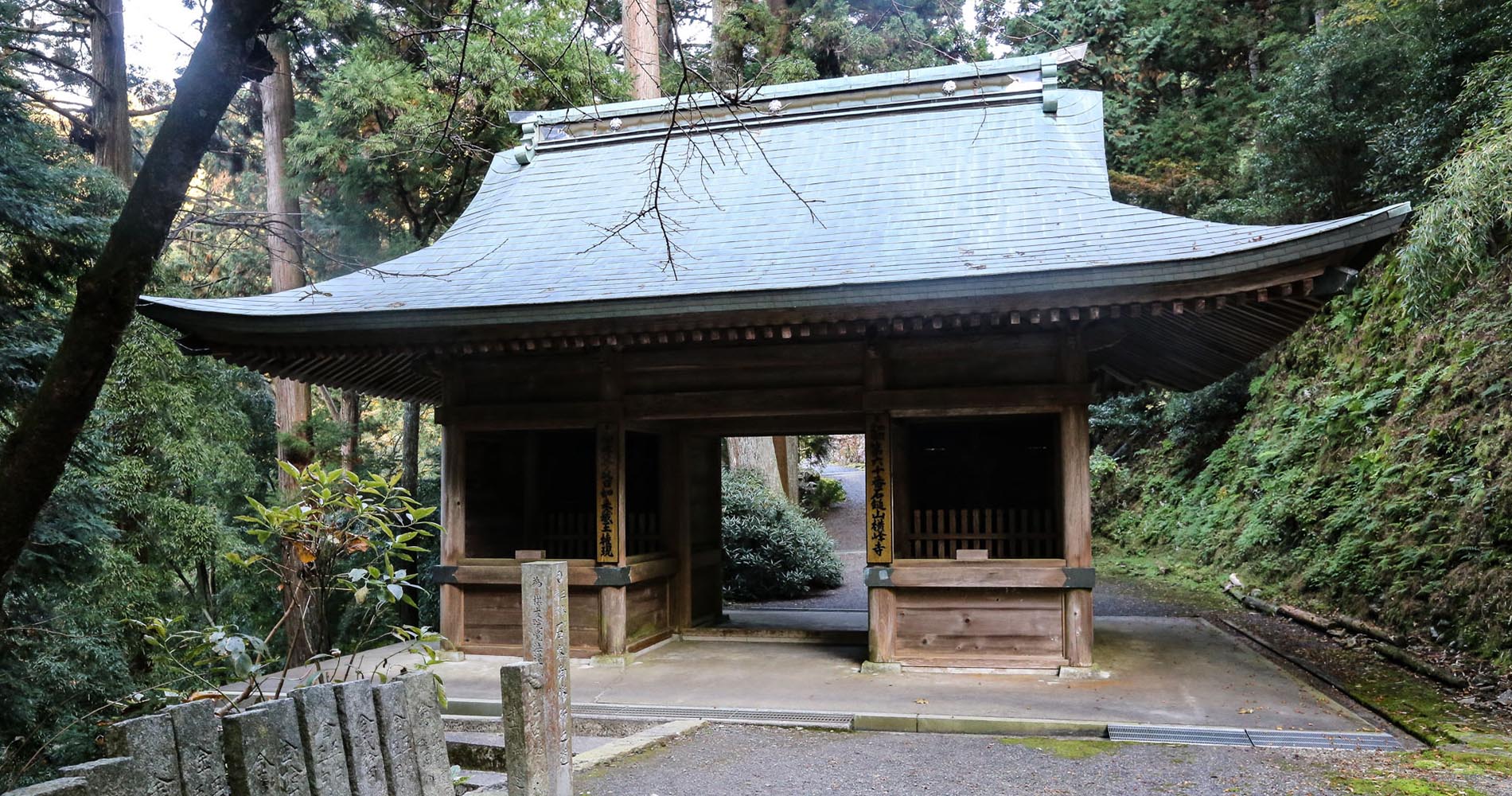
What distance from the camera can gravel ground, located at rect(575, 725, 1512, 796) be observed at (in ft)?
15.8

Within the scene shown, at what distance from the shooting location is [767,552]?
14.2m

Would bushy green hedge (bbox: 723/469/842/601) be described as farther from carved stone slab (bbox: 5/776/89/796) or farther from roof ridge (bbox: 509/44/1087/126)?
carved stone slab (bbox: 5/776/89/796)

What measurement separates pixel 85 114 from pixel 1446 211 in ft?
46.3

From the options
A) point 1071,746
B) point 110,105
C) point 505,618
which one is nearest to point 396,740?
point 1071,746

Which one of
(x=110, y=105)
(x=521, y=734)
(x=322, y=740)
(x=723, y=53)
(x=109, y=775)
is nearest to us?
(x=109, y=775)

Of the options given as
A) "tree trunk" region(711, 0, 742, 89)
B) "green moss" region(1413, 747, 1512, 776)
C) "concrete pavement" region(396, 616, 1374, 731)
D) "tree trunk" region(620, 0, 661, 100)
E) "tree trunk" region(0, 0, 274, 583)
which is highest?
"tree trunk" region(711, 0, 742, 89)

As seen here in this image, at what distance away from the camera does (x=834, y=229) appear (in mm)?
8547

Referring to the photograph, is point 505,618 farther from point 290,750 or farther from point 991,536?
point 290,750

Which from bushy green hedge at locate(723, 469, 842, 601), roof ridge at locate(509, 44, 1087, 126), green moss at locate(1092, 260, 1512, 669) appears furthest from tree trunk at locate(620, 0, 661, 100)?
green moss at locate(1092, 260, 1512, 669)

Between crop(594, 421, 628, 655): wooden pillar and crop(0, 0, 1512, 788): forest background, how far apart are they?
2644 mm

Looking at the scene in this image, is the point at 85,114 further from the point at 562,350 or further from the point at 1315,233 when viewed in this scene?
the point at 1315,233

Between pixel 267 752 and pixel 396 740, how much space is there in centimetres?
55

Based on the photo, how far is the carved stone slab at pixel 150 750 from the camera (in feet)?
7.68

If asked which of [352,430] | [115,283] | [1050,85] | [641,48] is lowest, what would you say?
[352,430]
